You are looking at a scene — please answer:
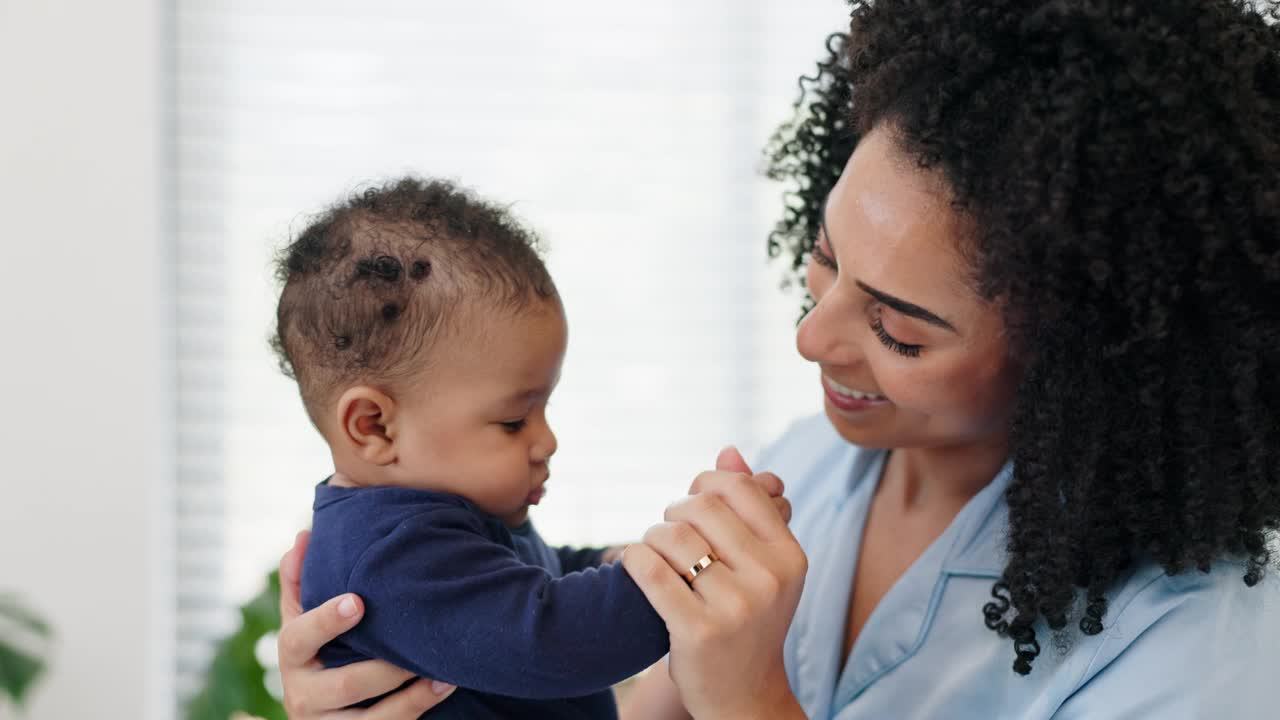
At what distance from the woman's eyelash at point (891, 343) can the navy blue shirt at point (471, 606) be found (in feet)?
1.25

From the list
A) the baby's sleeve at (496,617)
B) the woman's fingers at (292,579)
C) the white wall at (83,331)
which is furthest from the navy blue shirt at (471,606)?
the white wall at (83,331)

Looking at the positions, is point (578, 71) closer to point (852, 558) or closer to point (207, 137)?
point (207, 137)

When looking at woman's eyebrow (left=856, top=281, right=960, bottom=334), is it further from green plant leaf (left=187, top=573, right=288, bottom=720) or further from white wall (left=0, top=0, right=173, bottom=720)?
white wall (left=0, top=0, right=173, bottom=720)

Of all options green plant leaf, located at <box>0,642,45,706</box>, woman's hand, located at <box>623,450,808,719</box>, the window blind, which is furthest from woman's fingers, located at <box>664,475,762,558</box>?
green plant leaf, located at <box>0,642,45,706</box>

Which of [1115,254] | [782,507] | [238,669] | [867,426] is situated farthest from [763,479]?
[238,669]

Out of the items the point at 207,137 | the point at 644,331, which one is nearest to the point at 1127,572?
the point at 644,331

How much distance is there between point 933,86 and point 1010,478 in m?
0.46

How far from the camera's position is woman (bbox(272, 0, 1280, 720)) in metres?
0.98

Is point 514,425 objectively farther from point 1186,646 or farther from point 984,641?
point 1186,646

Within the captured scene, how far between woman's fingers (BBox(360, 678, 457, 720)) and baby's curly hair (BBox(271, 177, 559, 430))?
30 centimetres

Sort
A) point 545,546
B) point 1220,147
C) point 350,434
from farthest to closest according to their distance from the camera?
point 545,546, point 350,434, point 1220,147

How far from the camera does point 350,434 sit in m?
1.11

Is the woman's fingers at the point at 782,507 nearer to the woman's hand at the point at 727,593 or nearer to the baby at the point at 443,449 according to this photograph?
the woman's hand at the point at 727,593

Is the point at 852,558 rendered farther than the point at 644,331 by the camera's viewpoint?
No
